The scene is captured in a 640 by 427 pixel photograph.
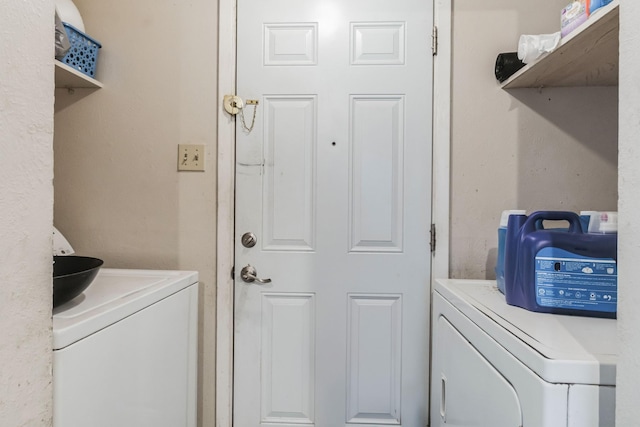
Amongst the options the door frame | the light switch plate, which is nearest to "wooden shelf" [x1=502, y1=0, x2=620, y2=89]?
the door frame

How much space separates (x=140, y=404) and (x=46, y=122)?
0.76 m

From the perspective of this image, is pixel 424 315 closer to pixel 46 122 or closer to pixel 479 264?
pixel 479 264

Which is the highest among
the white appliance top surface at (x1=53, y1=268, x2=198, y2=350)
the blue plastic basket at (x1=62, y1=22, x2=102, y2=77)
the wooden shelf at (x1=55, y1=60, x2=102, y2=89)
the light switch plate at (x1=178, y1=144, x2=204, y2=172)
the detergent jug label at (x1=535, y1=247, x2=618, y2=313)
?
the blue plastic basket at (x1=62, y1=22, x2=102, y2=77)

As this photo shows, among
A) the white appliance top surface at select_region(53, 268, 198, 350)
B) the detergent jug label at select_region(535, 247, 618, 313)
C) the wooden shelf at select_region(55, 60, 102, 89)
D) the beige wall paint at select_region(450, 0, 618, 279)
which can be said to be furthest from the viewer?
the beige wall paint at select_region(450, 0, 618, 279)

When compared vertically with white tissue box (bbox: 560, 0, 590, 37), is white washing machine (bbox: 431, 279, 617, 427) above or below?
below

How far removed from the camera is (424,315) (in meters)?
1.45

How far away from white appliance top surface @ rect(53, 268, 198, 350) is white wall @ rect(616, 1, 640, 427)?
3.06ft

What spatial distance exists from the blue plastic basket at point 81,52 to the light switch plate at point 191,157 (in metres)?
0.46

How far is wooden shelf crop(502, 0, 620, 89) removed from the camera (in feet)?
2.93

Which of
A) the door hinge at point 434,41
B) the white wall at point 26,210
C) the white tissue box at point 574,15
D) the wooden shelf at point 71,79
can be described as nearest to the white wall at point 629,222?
the white tissue box at point 574,15

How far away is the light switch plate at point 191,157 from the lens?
1.47 metres

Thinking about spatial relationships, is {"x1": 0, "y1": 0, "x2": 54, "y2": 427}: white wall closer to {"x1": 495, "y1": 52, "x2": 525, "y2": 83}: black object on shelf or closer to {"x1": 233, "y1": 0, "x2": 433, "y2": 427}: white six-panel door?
{"x1": 233, "y1": 0, "x2": 433, "y2": 427}: white six-panel door

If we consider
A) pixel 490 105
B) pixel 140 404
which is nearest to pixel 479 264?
pixel 490 105

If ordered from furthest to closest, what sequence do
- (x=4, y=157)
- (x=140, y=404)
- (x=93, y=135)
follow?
1. (x=93, y=135)
2. (x=140, y=404)
3. (x=4, y=157)
